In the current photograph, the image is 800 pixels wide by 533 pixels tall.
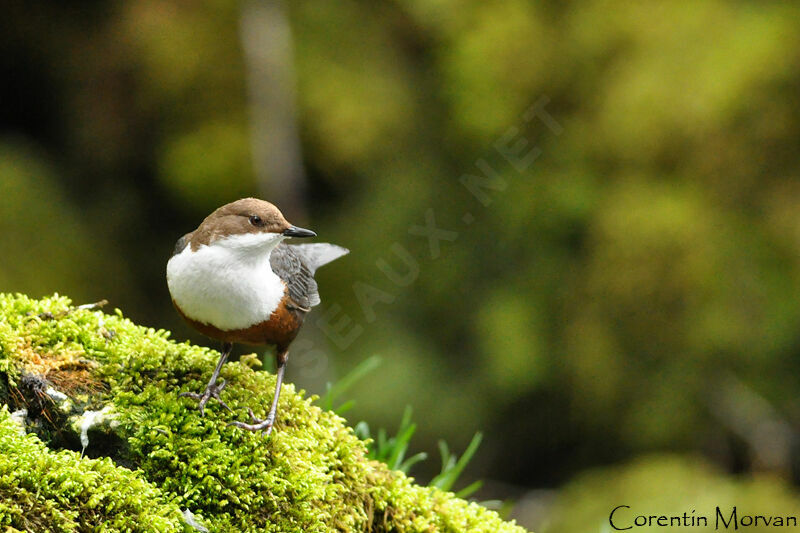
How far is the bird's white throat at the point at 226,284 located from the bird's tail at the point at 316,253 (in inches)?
22.8

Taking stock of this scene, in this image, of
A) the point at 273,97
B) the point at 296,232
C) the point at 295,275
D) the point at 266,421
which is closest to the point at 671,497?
the point at 295,275

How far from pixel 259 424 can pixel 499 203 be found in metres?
4.51

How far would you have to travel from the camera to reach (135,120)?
25.5 feet

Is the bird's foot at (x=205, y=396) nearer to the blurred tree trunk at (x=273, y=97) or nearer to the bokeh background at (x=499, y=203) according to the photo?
the bokeh background at (x=499, y=203)

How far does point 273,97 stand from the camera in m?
7.16

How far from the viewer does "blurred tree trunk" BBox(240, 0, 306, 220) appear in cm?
708

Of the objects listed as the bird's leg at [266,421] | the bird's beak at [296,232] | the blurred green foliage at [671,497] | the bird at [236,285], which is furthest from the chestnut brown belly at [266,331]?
the blurred green foliage at [671,497]

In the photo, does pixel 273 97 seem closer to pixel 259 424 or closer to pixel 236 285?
pixel 236 285

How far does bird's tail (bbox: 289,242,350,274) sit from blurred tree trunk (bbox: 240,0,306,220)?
3252mm

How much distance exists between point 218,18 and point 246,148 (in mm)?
1083

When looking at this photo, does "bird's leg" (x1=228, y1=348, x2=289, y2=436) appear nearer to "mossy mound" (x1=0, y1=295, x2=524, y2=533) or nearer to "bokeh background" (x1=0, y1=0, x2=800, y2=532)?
"mossy mound" (x1=0, y1=295, x2=524, y2=533)

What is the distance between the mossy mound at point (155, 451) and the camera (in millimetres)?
2430

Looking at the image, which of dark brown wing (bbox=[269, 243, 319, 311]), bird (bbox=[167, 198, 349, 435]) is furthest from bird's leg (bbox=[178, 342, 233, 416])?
dark brown wing (bbox=[269, 243, 319, 311])

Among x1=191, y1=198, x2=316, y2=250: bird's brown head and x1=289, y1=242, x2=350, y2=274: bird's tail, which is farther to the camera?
x1=289, y1=242, x2=350, y2=274: bird's tail
